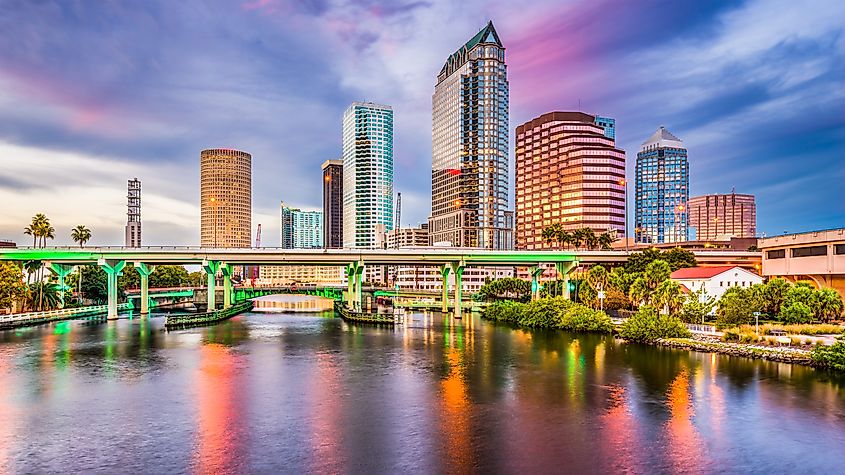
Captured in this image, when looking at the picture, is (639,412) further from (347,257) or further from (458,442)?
(347,257)

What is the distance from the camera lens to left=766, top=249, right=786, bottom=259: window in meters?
132

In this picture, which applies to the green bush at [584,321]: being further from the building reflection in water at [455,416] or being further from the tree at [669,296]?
the building reflection in water at [455,416]

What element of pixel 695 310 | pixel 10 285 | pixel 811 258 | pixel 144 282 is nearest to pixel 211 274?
pixel 144 282

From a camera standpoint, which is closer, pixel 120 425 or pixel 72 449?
pixel 72 449

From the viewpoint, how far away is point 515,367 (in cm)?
7250

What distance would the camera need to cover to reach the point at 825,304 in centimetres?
9575

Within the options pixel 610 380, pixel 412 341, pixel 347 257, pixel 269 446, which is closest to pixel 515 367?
pixel 610 380

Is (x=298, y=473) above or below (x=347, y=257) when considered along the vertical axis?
below

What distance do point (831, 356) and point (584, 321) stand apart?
46.3 m

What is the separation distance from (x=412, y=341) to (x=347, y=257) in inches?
2000

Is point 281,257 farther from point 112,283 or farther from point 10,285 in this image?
point 10,285

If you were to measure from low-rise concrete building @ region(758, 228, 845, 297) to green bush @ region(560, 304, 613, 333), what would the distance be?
4498 cm

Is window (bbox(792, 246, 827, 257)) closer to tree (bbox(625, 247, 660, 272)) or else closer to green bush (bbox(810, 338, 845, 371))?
tree (bbox(625, 247, 660, 272))

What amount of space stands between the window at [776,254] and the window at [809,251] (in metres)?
4.69
